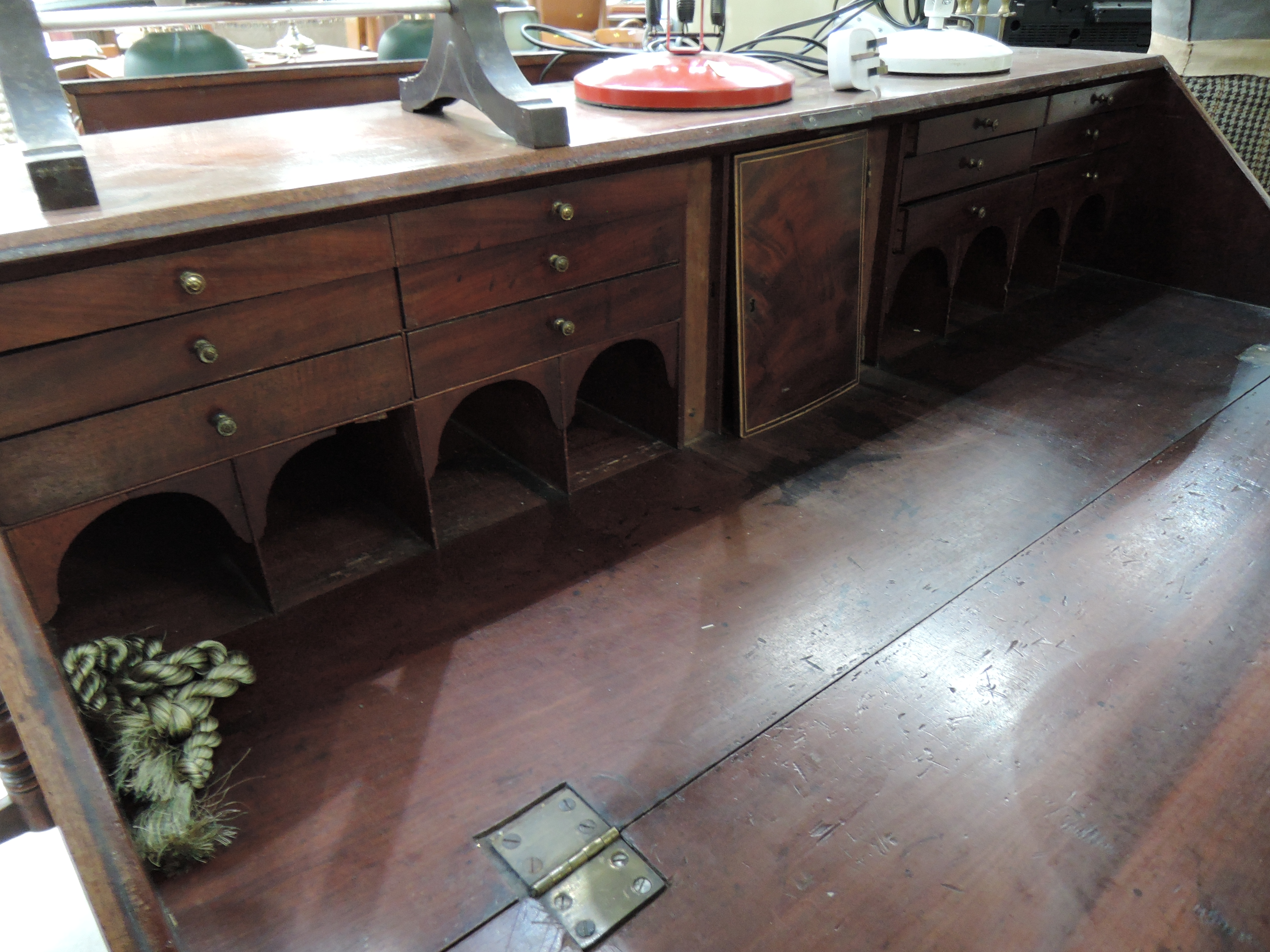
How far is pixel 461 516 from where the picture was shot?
4.99 ft

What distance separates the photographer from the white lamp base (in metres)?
1.84

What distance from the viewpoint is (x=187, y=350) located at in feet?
3.42

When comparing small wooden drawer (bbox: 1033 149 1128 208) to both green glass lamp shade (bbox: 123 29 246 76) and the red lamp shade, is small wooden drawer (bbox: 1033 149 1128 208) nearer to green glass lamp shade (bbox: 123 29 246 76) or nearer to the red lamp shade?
the red lamp shade

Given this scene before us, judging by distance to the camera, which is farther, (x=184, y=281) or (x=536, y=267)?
(x=536, y=267)

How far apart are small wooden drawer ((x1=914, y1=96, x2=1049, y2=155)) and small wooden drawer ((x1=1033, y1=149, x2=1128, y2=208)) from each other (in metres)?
0.17

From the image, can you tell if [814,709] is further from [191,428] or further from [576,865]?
[191,428]

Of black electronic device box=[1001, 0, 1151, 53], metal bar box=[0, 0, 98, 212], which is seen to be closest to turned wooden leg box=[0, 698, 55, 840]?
metal bar box=[0, 0, 98, 212]

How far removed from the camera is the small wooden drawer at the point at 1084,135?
2141 millimetres

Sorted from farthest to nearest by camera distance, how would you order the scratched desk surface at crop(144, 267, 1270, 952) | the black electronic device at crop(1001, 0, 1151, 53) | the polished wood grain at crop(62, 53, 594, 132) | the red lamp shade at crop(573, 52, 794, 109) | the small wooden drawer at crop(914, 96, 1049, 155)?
the black electronic device at crop(1001, 0, 1151, 53) → the polished wood grain at crop(62, 53, 594, 132) → the small wooden drawer at crop(914, 96, 1049, 155) → the red lamp shade at crop(573, 52, 794, 109) → the scratched desk surface at crop(144, 267, 1270, 952)

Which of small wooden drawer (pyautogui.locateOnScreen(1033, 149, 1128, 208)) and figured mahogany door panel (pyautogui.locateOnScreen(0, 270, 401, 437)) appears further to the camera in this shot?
small wooden drawer (pyautogui.locateOnScreen(1033, 149, 1128, 208))

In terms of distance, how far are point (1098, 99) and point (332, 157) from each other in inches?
76.8

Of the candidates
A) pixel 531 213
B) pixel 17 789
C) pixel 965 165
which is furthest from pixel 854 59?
pixel 17 789

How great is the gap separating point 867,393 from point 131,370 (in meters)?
1.42

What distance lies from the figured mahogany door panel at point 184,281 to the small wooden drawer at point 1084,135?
1.72 meters
